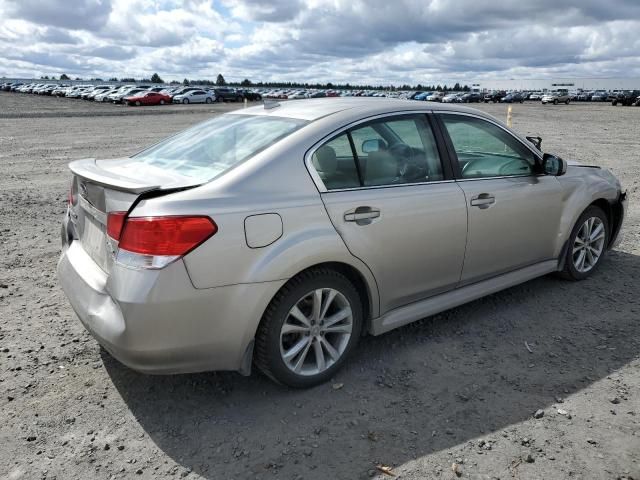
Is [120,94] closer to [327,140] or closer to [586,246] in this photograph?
[586,246]

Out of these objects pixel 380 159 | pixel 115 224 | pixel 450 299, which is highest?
pixel 380 159

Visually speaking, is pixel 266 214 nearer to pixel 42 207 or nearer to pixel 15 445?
pixel 15 445

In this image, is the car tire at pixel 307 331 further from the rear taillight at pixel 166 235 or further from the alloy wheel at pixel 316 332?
the rear taillight at pixel 166 235

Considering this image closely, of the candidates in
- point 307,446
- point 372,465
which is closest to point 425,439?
point 372,465

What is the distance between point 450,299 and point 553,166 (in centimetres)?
150

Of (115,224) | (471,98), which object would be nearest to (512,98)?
(471,98)

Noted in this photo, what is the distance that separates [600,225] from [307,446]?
3.78 meters

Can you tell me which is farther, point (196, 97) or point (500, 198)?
point (196, 97)

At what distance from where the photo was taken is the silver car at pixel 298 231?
9.00ft

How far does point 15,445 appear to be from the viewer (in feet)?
9.20

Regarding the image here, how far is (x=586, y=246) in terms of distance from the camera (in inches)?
199

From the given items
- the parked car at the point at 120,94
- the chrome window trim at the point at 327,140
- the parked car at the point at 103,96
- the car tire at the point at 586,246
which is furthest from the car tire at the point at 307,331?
the parked car at the point at 103,96

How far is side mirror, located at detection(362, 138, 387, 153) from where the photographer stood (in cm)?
354

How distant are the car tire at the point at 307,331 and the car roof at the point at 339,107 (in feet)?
3.54
